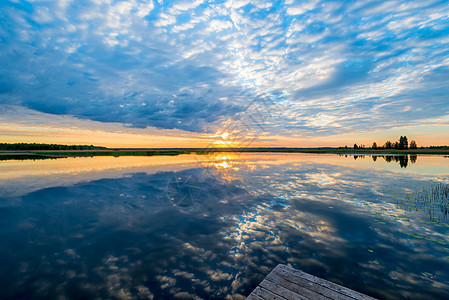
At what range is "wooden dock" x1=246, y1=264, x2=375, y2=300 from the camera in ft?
14.5

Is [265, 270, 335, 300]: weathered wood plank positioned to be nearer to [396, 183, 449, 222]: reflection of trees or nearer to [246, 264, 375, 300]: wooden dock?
[246, 264, 375, 300]: wooden dock

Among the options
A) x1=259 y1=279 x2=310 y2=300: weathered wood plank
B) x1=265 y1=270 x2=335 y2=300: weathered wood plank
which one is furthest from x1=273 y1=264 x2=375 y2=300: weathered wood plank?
x1=259 y1=279 x2=310 y2=300: weathered wood plank

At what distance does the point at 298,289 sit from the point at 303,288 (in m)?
0.15

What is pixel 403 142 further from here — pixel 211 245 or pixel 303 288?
pixel 303 288

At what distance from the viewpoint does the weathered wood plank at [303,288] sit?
14.6 feet

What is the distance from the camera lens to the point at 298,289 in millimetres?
4691

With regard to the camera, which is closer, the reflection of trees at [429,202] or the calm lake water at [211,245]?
the calm lake water at [211,245]

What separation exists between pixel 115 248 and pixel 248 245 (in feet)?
18.8

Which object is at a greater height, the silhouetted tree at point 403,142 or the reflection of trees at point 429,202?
the silhouetted tree at point 403,142

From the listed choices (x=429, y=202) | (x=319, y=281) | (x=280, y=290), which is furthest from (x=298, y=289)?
(x=429, y=202)

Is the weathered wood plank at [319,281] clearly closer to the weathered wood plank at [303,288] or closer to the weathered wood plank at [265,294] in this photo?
the weathered wood plank at [303,288]

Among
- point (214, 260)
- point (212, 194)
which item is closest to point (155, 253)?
point (214, 260)

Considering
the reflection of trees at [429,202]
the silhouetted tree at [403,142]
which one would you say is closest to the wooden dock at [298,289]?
the reflection of trees at [429,202]

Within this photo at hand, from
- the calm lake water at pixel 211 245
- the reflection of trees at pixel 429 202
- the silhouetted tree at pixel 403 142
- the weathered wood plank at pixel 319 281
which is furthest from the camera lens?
the silhouetted tree at pixel 403 142
